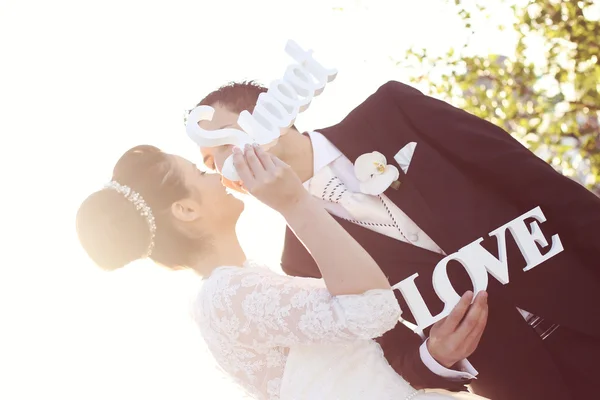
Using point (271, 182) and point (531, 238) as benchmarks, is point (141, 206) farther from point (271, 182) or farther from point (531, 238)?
point (531, 238)

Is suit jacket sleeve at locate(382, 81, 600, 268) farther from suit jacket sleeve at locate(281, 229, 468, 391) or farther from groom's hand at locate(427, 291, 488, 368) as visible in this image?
suit jacket sleeve at locate(281, 229, 468, 391)

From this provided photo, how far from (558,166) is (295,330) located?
9.97 ft

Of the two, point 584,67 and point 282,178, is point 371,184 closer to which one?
point 282,178

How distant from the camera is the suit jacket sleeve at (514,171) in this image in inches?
76.8

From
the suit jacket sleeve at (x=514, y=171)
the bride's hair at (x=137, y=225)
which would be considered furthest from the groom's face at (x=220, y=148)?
the suit jacket sleeve at (x=514, y=171)

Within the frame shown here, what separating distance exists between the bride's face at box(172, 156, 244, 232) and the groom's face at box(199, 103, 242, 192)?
82mm

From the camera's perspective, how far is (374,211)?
2.13 m

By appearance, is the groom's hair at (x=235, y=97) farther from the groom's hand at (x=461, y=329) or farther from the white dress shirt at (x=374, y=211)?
the groom's hand at (x=461, y=329)

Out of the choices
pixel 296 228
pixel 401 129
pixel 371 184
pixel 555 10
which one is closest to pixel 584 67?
pixel 555 10

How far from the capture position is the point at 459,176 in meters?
2.06

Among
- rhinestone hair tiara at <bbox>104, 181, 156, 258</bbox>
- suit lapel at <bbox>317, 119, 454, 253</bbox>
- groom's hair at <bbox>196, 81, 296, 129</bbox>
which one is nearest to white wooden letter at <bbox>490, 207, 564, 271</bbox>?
suit lapel at <bbox>317, 119, 454, 253</bbox>

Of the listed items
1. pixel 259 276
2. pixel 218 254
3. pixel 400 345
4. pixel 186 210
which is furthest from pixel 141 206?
pixel 400 345

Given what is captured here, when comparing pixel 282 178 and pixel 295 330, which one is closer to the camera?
pixel 282 178

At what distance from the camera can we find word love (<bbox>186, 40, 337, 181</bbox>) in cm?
179
